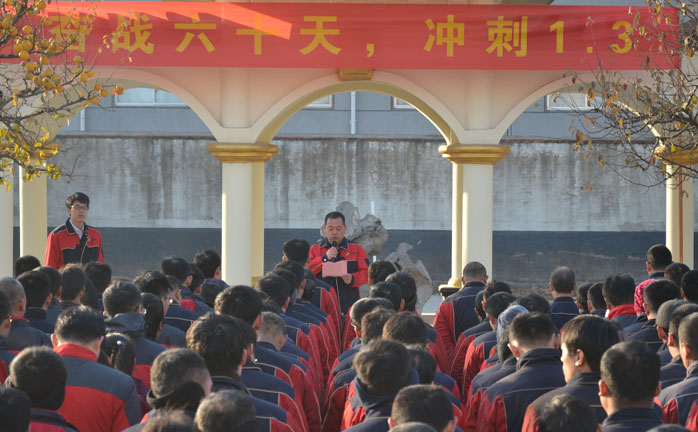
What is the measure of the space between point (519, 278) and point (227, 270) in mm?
11674

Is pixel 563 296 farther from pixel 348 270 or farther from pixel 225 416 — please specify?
pixel 225 416

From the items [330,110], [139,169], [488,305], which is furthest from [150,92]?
[488,305]

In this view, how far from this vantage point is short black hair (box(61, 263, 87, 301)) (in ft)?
19.9

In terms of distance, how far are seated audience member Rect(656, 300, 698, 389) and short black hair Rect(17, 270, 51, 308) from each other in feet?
11.2

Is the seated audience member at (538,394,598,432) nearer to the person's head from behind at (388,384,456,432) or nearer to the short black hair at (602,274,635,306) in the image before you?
the person's head from behind at (388,384,456,432)

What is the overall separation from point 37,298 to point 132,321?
108cm

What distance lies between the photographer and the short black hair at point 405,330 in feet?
14.6

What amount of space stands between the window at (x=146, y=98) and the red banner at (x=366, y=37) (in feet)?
36.0

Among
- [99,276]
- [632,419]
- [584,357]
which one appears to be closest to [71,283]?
[99,276]

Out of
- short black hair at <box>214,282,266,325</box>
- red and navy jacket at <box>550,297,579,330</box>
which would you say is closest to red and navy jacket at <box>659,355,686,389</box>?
red and navy jacket at <box>550,297,579,330</box>

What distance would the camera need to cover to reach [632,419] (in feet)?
11.2

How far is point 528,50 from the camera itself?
992 centimetres

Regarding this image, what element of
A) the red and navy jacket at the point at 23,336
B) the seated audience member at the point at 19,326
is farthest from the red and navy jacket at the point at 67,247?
the red and navy jacket at the point at 23,336

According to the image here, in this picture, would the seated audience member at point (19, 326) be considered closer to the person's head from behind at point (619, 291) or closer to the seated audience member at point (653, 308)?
the seated audience member at point (653, 308)
